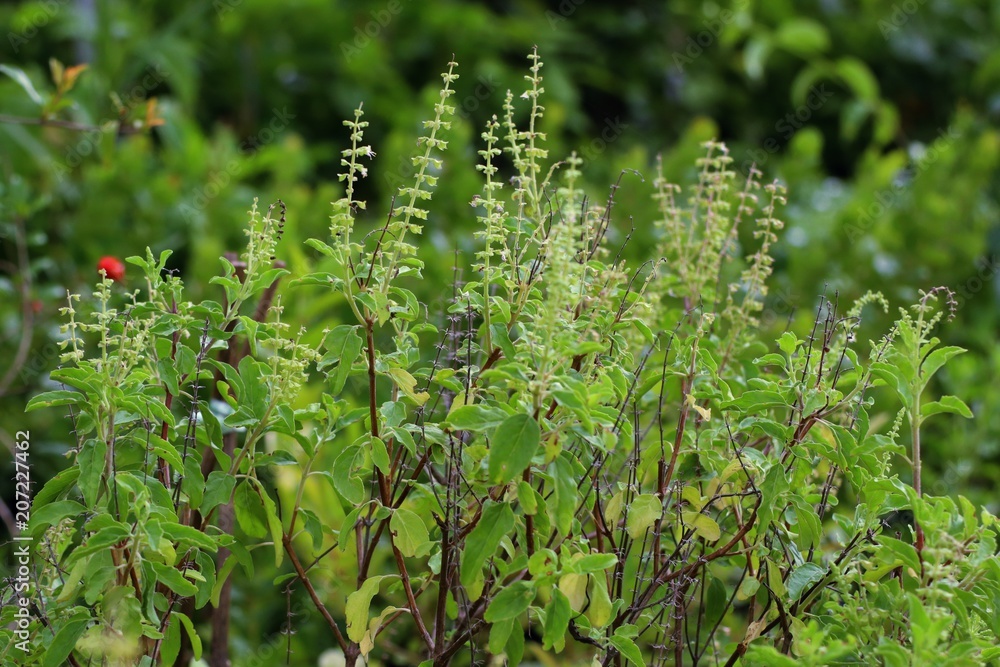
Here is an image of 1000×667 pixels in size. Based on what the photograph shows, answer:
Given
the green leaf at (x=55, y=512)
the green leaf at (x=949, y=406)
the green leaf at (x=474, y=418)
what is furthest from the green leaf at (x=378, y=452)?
the green leaf at (x=949, y=406)

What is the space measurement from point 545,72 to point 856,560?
5037 millimetres

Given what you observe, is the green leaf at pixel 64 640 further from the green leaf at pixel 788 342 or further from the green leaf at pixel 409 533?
the green leaf at pixel 788 342

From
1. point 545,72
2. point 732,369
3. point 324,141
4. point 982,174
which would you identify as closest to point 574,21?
point 545,72

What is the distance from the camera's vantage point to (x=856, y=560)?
137 cm

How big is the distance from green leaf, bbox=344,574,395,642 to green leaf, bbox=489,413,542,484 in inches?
13.5

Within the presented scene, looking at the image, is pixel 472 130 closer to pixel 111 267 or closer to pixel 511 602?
pixel 111 267

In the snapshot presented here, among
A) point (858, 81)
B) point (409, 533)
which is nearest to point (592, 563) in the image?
point (409, 533)

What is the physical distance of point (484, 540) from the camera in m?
1.23

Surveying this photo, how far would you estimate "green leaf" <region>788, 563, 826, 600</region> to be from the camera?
137 centimetres

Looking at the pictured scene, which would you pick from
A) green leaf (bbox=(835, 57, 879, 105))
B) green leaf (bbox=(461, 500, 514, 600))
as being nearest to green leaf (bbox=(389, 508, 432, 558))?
green leaf (bbox=(461, 500, 514, 600))

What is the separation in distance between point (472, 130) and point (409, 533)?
163 inches

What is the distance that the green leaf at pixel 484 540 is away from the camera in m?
1.22

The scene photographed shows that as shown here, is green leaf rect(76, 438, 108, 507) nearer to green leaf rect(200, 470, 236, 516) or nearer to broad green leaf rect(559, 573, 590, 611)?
green leaf rect(200, 470, 236, 516)

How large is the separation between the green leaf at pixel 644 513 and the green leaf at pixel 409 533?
0.27 m
